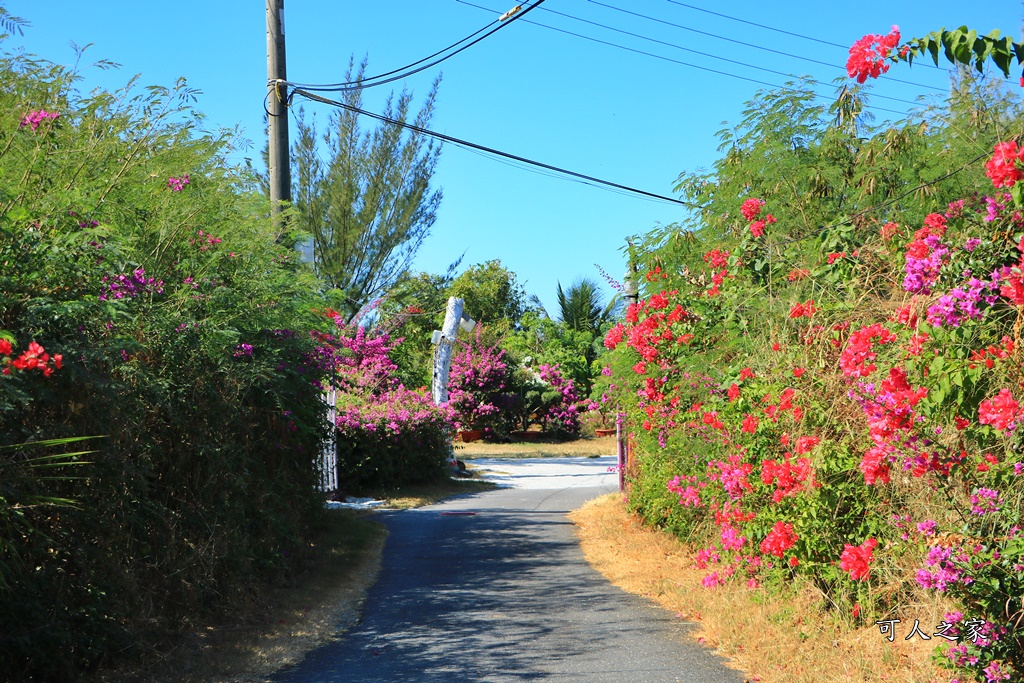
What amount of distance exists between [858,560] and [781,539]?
3.14 feet

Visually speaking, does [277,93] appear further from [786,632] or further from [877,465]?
→ [877,465]

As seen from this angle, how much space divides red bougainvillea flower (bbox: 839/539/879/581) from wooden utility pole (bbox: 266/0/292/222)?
9025 mm

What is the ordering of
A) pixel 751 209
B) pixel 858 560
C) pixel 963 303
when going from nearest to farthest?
pixel 963 303
pixel 858 560
pixel 751 209

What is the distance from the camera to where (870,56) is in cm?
481

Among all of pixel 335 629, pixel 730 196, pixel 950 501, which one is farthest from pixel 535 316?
pixel 950 501

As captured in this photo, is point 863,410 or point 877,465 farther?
Result: point 863,410

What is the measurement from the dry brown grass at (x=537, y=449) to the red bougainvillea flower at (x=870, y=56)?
23.3m

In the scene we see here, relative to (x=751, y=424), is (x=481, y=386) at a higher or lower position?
higher

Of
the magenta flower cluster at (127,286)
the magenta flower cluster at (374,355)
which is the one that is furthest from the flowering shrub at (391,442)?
the magenta flower cluster at (127,286)

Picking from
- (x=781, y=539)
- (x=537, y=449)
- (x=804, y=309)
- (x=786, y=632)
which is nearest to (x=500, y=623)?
(x=786, y=632)

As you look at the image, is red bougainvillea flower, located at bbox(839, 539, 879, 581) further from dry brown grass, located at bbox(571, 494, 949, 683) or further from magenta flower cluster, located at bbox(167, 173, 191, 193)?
magenta flower cluster, located at bbox(167, 173, 191, 193)

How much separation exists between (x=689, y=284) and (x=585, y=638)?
14.3 ft

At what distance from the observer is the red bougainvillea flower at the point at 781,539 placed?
21.8ft

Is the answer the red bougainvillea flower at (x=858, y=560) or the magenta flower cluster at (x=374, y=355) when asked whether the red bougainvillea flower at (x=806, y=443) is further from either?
the magenta flower cluster at (x=374, y=355)
